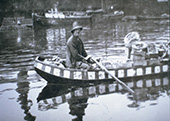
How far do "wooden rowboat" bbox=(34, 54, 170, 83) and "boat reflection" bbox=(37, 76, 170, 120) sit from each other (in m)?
0.16

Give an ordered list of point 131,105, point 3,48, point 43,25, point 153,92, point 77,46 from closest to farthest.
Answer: point 131,105
point 153,92
point 77,46
point 3,48
point 43,25

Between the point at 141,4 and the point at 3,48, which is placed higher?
the point at 141,4

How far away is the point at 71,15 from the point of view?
45.2 feet

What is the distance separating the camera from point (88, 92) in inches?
164

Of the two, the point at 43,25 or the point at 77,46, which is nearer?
the point at 77,46

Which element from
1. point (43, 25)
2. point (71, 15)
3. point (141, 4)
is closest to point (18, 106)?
point (141, 4)

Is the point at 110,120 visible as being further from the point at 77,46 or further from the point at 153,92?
the point at 77,46

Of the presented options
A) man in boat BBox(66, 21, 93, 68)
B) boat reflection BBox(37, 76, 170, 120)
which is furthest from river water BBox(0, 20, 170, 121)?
man in boat BBox(66, 21, 93, 68)

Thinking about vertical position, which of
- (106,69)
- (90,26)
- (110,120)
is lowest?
(110,120)

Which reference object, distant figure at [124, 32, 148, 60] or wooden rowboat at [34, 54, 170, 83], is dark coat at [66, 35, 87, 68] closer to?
wooden rowboat at [34, 54, 170, 83]

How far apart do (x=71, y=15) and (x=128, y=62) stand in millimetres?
9968

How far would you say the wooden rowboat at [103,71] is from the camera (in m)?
4.23

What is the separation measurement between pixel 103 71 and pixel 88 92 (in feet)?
1.77

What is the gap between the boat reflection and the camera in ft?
12.0
